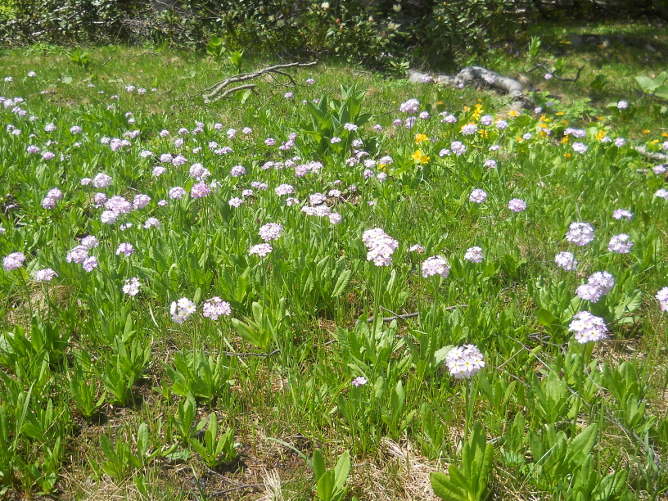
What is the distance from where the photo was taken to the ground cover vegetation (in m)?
1.85

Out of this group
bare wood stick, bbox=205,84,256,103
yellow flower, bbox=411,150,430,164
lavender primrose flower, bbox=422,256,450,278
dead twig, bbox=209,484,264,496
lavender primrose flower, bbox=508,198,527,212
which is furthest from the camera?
bare wood stick, bbox=205,84,256,103

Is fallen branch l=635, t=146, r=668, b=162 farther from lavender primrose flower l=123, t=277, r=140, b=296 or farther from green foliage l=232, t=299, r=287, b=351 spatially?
lavender primrose flower l=123, t=277, r=140, b=296

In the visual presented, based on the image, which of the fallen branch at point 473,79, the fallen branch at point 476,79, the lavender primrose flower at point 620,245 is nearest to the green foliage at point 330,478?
the lavender primrose flower at point 620,245

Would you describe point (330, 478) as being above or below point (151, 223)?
above

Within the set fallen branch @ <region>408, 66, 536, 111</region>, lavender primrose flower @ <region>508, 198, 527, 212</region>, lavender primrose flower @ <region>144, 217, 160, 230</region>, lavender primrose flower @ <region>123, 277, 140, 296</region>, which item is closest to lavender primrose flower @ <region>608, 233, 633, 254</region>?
lavender primrose flower @ <region>508, 198, 527, 212</region>

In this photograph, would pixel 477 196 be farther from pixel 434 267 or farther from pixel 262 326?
pixel 262 326

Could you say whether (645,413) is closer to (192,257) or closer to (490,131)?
(192,257)

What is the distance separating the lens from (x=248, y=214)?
3746mm

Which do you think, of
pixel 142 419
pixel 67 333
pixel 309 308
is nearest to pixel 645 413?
pixel 309 308

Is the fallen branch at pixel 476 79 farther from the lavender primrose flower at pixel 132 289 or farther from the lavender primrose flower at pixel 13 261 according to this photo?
the lavender primrose flower at pixel 13 261

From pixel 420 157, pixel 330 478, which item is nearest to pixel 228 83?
pixel 420 157

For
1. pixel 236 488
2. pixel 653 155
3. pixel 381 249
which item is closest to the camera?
pixel 236 488

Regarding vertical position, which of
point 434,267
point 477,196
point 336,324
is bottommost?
point 336,324

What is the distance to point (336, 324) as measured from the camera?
276cm
